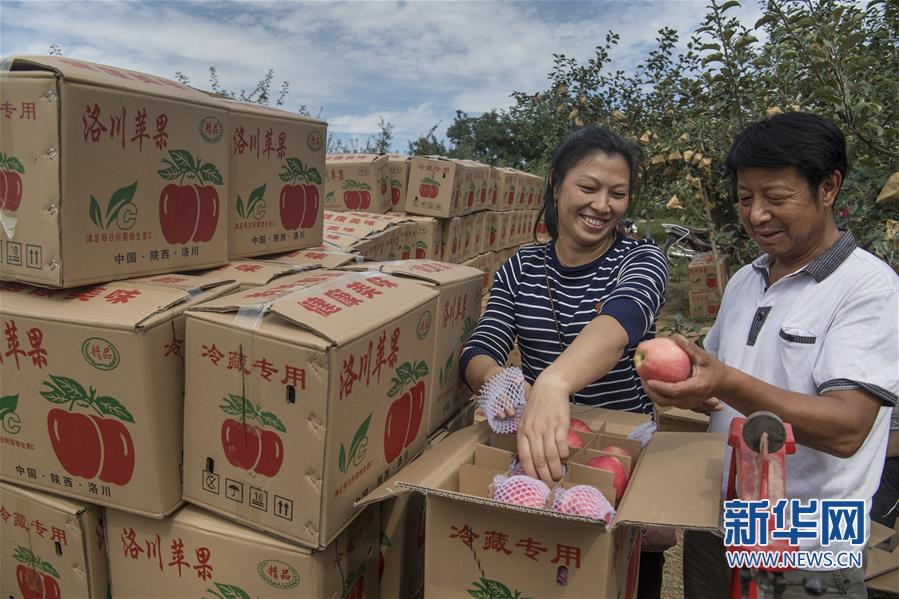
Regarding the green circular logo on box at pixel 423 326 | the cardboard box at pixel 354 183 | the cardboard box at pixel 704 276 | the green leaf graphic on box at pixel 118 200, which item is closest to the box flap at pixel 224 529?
the green circular logo on box at pixel 423 326

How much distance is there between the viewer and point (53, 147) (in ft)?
4.28

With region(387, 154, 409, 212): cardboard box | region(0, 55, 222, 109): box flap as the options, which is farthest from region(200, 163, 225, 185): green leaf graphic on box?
region(387, 154, 409, 212): cardboard box

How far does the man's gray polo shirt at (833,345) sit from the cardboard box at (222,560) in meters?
0.83

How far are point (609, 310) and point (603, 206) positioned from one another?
0.35m

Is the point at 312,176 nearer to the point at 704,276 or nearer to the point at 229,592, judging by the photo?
the point at 229,592

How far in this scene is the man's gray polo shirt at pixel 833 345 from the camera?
46.4 inches

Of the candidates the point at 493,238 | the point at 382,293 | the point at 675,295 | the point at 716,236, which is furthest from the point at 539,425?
the point at 675,295

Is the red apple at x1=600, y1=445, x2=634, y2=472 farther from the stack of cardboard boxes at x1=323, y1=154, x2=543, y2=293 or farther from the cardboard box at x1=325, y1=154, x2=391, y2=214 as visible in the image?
the cardboard box at x1=325, y1=154, x2=391, y2=214

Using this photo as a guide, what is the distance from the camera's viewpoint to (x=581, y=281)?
5.84 feet

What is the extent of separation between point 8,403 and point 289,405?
67 cm

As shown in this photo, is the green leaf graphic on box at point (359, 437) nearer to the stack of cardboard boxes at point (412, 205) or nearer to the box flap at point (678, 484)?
the box flap at point (678, 484)

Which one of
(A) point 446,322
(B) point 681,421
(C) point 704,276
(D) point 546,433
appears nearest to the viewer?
(D) point 546,433

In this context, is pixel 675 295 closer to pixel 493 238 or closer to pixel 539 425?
pixel 493 238

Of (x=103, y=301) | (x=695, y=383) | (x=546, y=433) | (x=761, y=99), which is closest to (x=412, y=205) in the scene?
(x=761, y=99)
